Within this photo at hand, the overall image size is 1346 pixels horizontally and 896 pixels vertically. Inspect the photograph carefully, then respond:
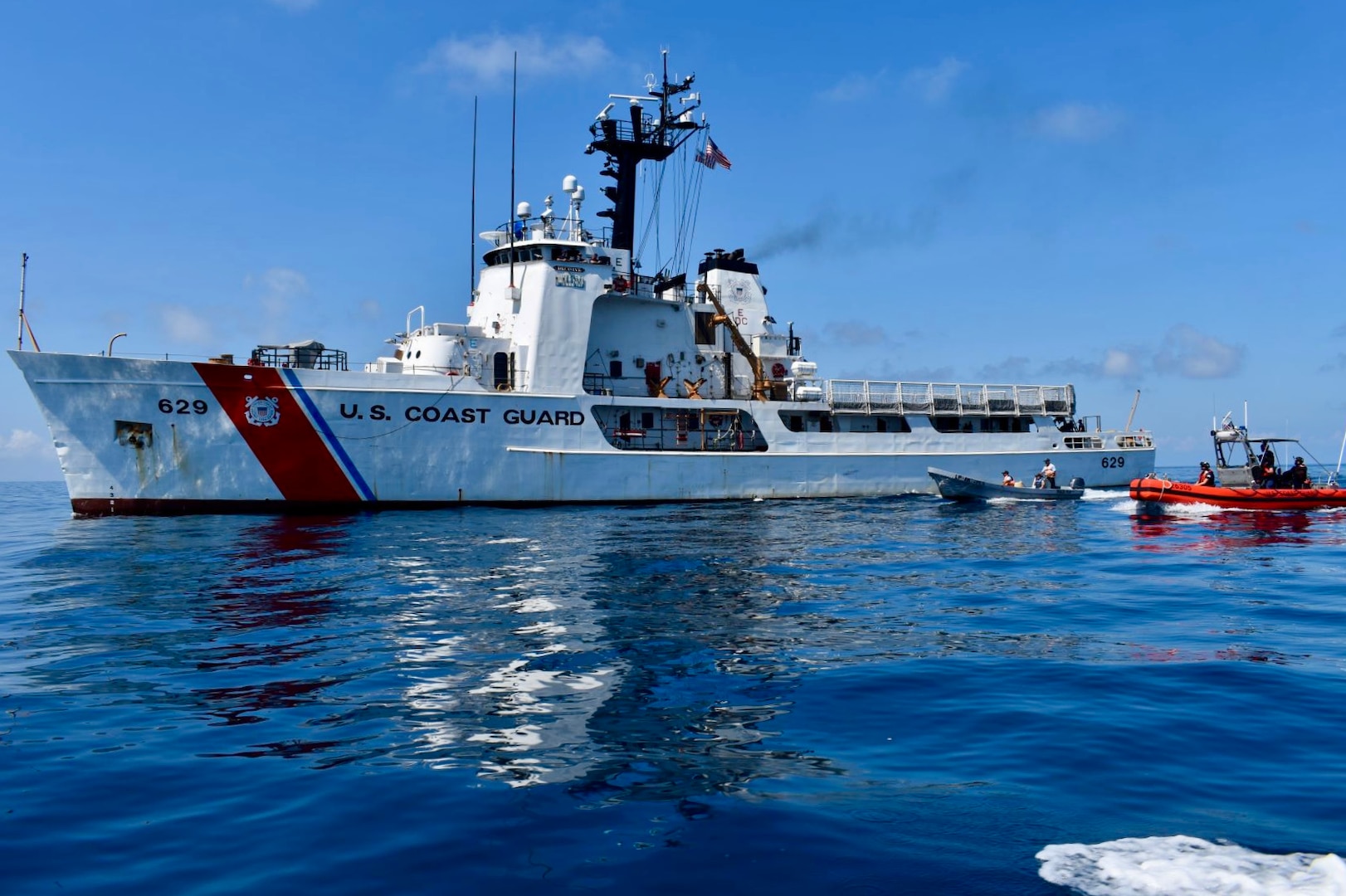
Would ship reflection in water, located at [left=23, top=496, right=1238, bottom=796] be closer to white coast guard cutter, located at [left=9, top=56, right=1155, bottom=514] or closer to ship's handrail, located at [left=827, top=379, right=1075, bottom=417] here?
white coast guard cutter, located at [left=9, top=56, right=1155, bottom=514]

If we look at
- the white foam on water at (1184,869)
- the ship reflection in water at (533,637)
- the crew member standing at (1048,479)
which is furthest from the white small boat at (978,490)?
the white foam on water at (1184,869)

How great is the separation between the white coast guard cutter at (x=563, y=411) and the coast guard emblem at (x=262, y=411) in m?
0.04

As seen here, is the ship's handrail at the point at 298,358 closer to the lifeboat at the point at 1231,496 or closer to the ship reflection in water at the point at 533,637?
the ship reflection in water at the point at 533,637

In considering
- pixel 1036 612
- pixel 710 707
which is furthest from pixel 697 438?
pixel 710 707

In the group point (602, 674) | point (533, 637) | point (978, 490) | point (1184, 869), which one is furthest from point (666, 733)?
point (978, 490)

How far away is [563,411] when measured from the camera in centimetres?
2497

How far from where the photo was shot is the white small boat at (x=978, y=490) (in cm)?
2683

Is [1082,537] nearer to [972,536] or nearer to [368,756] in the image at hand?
[972,536]

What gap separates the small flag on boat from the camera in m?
31.2

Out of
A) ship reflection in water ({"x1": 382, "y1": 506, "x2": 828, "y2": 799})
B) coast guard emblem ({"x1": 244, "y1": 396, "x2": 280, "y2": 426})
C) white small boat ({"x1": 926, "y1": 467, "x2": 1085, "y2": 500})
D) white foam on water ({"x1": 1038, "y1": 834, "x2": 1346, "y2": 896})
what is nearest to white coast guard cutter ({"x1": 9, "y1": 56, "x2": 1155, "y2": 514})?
coast guard emblem ({"x1": 244, "y1": 396, "x2": 280, "y2": 426})

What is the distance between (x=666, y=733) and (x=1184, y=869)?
299 cm

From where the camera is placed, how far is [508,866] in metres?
3.96

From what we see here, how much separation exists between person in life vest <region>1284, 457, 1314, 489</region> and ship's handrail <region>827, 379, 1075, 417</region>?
367 inches

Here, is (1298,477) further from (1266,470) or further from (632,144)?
(632,144)
